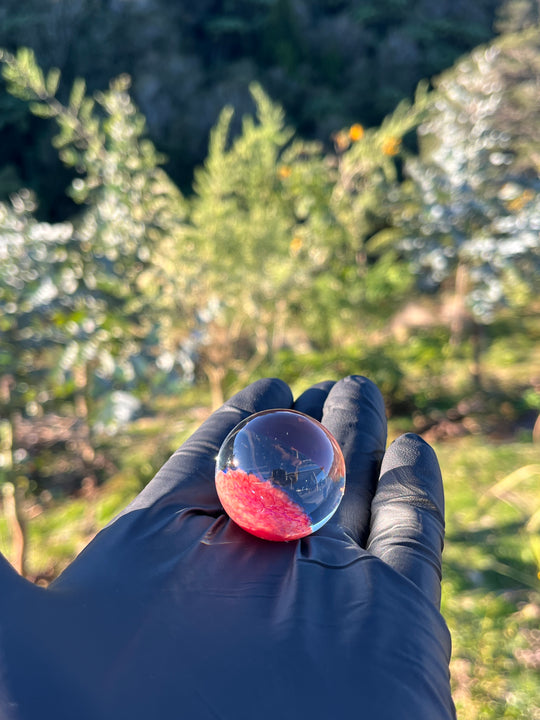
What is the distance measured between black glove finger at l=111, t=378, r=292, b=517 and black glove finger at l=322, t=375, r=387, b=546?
0.87ft

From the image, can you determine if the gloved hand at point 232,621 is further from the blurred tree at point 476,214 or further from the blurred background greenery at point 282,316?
the blurred tree at point 476,214

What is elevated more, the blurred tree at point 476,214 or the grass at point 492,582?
the blurred tree at point 476,214

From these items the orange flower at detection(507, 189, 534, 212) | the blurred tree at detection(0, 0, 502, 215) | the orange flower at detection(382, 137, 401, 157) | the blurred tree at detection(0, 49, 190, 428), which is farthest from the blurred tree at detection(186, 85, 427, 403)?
the blurred tree at detection(0, 0, 502, 215)

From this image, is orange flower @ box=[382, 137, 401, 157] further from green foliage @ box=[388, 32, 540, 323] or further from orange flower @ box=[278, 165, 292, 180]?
orange flower @ box=[278, 165, 292, 180]

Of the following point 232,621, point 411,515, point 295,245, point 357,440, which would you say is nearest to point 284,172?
point 295,245

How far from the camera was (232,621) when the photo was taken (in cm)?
117

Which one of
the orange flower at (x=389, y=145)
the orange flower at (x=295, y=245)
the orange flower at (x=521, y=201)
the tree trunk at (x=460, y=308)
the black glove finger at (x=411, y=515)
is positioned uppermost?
the orange flower at (x=389, y=145)

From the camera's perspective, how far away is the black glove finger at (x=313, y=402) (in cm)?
208

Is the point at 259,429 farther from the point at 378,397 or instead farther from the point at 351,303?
the point at 351,303

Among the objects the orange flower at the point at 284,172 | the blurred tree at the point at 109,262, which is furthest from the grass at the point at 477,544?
the orange flower at the point at 284,172

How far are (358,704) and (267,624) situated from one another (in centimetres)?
26

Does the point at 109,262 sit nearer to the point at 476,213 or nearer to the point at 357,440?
the point at 357,440

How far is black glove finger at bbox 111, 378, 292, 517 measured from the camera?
155cm

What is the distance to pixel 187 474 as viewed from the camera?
1607mm
